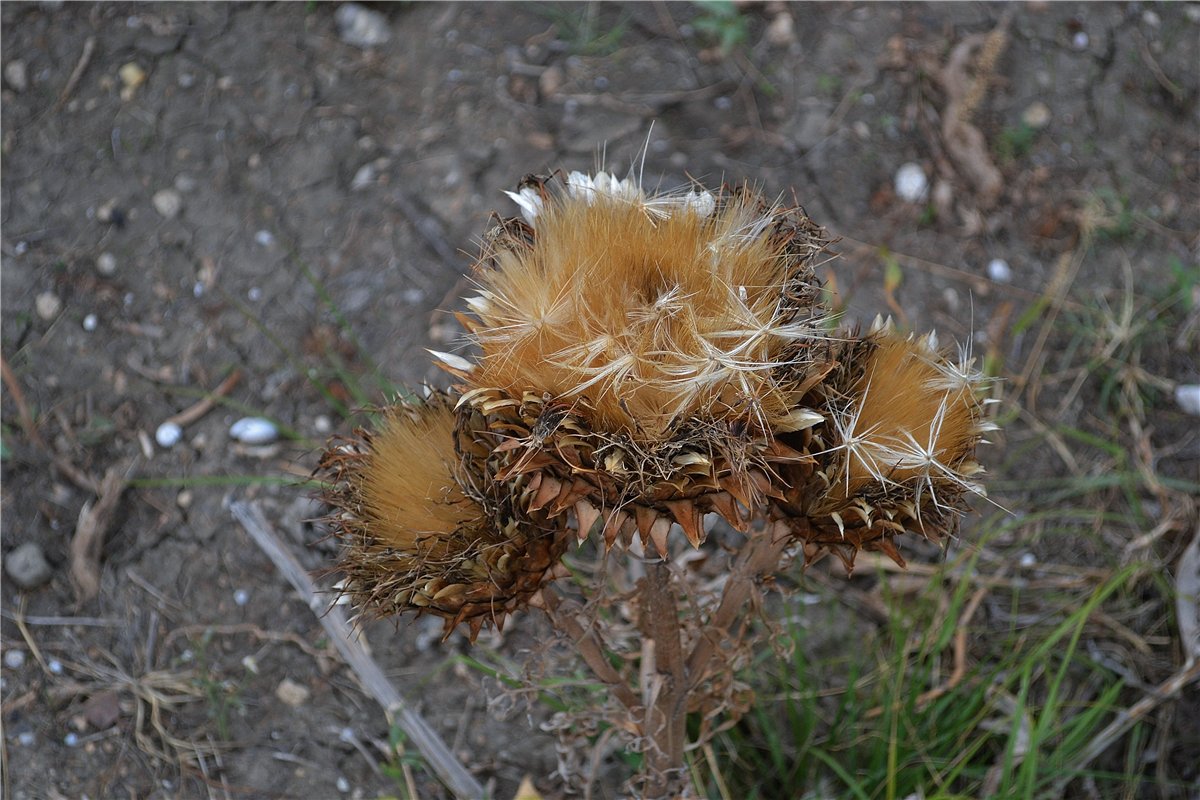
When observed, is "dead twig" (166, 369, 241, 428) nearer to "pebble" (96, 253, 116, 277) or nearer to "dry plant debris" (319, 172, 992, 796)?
"pebble" (96, 253, 116, 277)

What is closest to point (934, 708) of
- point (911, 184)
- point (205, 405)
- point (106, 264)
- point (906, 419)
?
point (906, 419)

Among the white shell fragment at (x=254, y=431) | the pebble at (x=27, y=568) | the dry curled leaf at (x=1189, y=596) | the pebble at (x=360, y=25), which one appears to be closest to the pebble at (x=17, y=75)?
the pebble at (x=360, y=25)

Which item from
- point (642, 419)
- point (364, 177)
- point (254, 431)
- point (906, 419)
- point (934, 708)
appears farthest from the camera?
point (364, 177)

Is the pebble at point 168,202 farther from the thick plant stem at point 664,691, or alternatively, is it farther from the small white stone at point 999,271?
the small white stone at point 999,271

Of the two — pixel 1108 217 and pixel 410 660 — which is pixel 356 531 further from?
pixel 1108 217

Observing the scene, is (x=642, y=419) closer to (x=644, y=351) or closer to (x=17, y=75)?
(x=644, y=351)

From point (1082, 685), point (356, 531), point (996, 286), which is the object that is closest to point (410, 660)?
point (356, 531)
